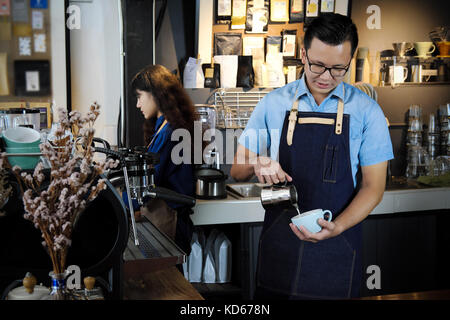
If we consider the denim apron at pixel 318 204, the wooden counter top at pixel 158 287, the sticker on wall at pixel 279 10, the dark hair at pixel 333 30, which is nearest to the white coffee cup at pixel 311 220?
the denim apron at pixel 318 204

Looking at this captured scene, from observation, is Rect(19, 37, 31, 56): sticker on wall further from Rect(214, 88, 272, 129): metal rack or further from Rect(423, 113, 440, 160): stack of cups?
Rect(423, 113, 440, 160): stack of cups

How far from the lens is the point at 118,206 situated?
124cm

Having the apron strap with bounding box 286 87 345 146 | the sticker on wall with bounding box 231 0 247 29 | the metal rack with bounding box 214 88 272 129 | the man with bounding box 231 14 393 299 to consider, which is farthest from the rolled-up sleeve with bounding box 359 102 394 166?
the sticker on wall with bounding box 231 0 247 29

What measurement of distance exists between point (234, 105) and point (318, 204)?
1.88 meters

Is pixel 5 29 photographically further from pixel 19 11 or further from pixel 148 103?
pixel 148 103

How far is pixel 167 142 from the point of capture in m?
3.01

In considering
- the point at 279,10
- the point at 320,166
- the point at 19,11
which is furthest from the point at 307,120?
the point at 19,11

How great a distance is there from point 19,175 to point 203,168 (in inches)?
91.2

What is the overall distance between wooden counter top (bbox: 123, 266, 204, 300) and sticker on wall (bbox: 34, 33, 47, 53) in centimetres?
310

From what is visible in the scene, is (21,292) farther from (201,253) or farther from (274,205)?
(201,253)

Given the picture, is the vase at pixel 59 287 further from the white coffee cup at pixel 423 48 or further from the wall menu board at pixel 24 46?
the white coffee cup at pixel 423 48

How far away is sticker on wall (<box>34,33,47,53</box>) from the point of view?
162 inches

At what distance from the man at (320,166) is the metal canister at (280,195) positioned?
0.08 m
